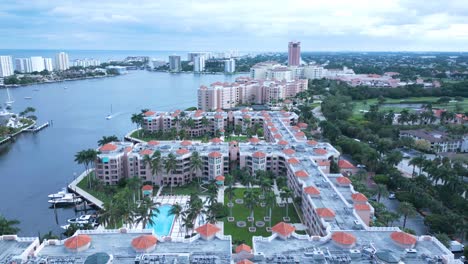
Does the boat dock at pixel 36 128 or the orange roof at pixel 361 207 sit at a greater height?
the orange roof at pixel 361 207

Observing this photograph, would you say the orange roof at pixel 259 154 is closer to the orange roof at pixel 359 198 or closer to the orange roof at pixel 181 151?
the orange roof at pixel 181 151

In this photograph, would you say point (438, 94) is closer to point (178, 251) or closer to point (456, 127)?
point (456, 127)

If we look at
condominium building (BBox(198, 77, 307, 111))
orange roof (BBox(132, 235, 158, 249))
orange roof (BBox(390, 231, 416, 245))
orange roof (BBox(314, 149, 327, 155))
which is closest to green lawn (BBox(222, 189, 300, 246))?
orange roof (BBox(132, 235, 158, 249))

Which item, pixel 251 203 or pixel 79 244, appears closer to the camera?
pixel 79 244

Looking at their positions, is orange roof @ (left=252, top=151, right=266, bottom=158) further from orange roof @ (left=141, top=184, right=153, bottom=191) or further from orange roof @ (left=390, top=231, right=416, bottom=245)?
orange roof @ (left=390, top=231, right=416, bottom=245)

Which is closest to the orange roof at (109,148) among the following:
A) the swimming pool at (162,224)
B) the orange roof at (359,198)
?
the swimming pool at (162,224)

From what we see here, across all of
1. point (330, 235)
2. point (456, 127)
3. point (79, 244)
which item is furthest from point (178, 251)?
point (456, 127)

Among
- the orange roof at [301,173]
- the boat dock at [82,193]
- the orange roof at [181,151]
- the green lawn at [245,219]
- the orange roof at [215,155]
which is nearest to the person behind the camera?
the green lawn at [245,219]
